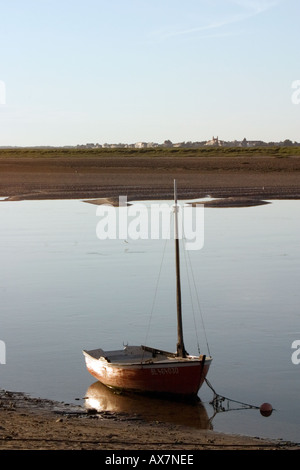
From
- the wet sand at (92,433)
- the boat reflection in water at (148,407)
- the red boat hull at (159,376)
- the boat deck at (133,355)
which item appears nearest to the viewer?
the wet sand at (92,433)

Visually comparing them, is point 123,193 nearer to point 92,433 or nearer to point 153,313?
point 153,313

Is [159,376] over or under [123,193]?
under

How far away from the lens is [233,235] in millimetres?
36688

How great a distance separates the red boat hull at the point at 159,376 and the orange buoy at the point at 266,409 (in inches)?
51.8

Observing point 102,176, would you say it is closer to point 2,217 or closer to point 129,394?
point 2,217

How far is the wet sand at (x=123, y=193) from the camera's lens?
12.5 meters

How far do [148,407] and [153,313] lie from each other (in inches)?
247

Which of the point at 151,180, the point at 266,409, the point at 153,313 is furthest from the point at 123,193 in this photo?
the point at 266,409

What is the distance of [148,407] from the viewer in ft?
51.7

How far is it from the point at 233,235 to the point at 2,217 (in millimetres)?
14421

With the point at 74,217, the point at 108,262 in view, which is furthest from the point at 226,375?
the point at 74,217

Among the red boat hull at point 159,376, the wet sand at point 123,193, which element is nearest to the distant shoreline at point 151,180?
the wet sand at point 123,193
